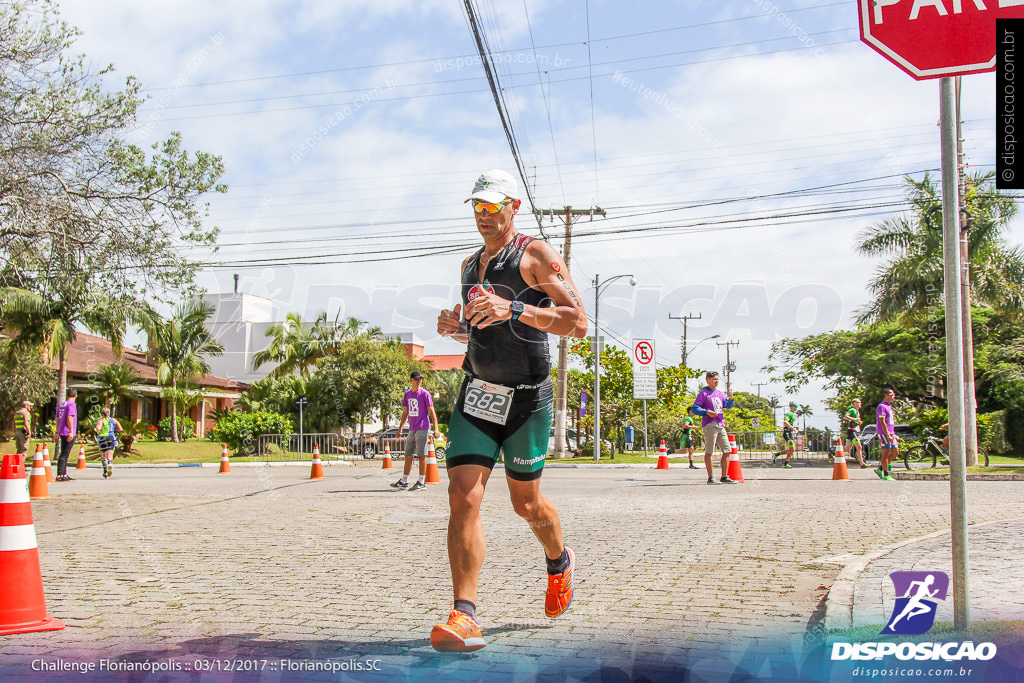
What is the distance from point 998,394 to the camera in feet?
98.3

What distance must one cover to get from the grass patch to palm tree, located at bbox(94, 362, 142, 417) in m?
38.3

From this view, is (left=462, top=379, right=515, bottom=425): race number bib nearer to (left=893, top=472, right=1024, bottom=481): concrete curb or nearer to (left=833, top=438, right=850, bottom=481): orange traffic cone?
(left=833, top=438, right=850, bottom=481): orange traffic cone

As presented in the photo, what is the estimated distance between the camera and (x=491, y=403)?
13.1 ft

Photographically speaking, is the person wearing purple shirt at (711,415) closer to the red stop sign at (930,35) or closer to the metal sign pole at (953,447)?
the metal sign pole at (953,447)

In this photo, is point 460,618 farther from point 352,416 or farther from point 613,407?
point 352,416

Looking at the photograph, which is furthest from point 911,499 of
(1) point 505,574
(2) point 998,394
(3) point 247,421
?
(3) point 247,421

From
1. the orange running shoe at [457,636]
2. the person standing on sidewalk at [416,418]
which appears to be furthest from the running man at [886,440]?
the orange running shoe at [457,636]

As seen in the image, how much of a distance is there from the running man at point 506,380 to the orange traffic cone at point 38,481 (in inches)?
422

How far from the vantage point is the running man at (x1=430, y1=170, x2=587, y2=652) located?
12.8ft

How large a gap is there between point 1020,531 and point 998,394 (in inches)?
1016

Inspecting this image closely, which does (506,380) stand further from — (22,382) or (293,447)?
(22,382)

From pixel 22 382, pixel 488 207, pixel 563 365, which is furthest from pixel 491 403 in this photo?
pixel 22 382

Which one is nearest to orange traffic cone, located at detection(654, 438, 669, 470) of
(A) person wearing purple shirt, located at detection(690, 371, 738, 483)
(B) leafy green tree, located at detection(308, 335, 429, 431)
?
(A) person wearing purple shirt, located at detection(690, 371, 738, 483)

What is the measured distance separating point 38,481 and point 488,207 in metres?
11.5
